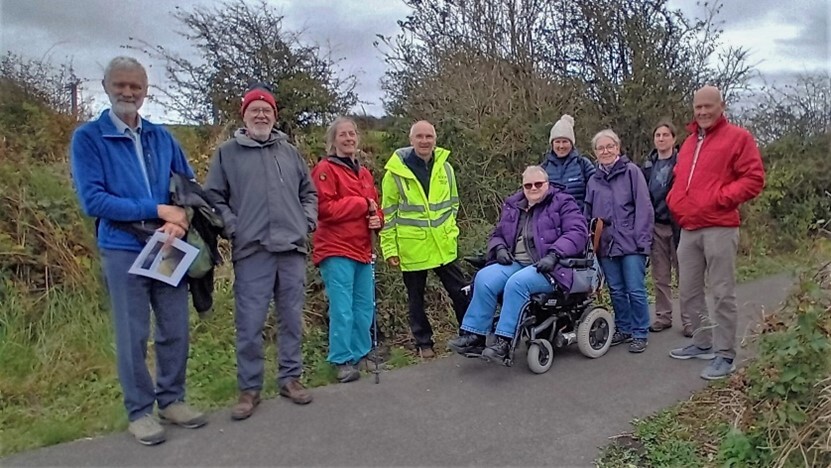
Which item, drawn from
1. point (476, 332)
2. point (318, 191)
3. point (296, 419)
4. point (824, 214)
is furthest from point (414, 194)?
point (824, 214)

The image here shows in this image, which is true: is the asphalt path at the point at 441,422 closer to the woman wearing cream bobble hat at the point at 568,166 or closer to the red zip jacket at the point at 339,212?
the red zip jacket at the point at 339,212

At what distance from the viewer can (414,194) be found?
16.2 feet

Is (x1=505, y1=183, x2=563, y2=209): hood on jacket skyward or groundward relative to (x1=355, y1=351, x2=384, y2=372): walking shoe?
skyward

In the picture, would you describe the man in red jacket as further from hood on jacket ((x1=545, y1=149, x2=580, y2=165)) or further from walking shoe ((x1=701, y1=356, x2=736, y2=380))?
hood on jacket ((x1=545, y1=149, x2=580, y2=165))

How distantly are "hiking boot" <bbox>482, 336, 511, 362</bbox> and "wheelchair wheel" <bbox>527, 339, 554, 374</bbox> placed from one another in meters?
0.26

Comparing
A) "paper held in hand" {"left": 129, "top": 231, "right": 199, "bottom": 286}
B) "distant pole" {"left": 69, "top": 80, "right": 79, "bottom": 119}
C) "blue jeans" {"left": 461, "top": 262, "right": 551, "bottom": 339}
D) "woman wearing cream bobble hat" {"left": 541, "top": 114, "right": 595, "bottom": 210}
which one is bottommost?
"blue jeans" {"left": 461, "top": 262, "right": 551, "bottom": 339}

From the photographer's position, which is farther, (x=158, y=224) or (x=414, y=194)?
(x=414, y=194)

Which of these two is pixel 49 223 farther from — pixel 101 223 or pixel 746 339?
pixel 746 339

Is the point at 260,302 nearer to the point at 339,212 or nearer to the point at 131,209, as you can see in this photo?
the point at 339,212

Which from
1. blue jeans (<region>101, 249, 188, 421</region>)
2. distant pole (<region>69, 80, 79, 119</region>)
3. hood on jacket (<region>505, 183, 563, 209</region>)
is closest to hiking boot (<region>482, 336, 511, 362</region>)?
hood on jacket (<region>505, 183, 563, 209</region>)

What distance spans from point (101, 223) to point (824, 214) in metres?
10.3

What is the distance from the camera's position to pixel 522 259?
16.0ft

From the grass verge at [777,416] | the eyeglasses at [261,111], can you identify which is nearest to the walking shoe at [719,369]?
the grass verge at [777,416]

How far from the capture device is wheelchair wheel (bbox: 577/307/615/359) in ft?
16.2
